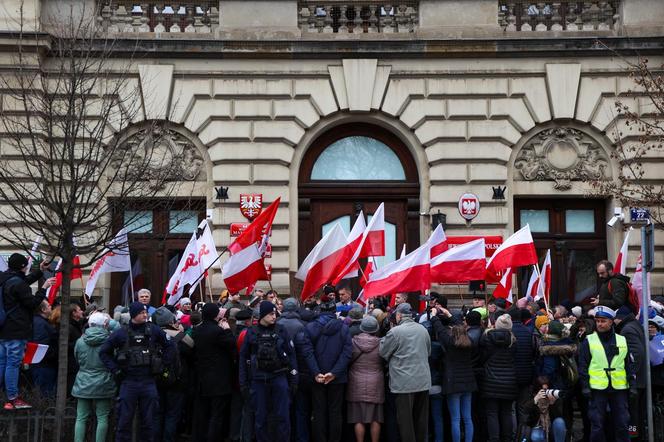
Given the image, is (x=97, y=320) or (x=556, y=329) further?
(x=556, y=329)

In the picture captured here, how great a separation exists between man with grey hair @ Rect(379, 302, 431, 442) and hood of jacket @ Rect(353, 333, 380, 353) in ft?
0.50

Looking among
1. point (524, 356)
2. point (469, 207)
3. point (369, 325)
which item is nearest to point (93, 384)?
point (369, 325)

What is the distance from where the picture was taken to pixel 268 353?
13.2 m

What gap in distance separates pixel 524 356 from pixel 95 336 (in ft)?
20.6

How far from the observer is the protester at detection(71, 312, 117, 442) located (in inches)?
532

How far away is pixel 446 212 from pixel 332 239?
6490 millimetres

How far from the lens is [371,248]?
16953 mm

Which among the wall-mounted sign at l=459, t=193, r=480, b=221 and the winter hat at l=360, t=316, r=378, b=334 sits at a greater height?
the wall-mounted sign at l=459, t=193, r=480, b=221

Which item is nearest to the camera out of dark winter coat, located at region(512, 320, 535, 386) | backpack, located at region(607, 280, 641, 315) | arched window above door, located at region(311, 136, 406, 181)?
dark winter coat, located at region(512, 320, 535, 386)

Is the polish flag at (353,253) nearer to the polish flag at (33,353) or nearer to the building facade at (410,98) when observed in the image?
the polish flag at (33,353)

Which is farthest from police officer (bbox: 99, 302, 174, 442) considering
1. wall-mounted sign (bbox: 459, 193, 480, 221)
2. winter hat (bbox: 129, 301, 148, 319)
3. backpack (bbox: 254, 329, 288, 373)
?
wall-mounted sign (bbox: 459, 193, 480, 221)

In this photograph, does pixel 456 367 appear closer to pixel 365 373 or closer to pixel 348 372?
pixel 365 373

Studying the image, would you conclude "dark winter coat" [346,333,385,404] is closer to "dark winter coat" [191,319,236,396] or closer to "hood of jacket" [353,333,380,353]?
"hood of jacket" [353,333,380,353]

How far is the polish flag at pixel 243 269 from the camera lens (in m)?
16.6
